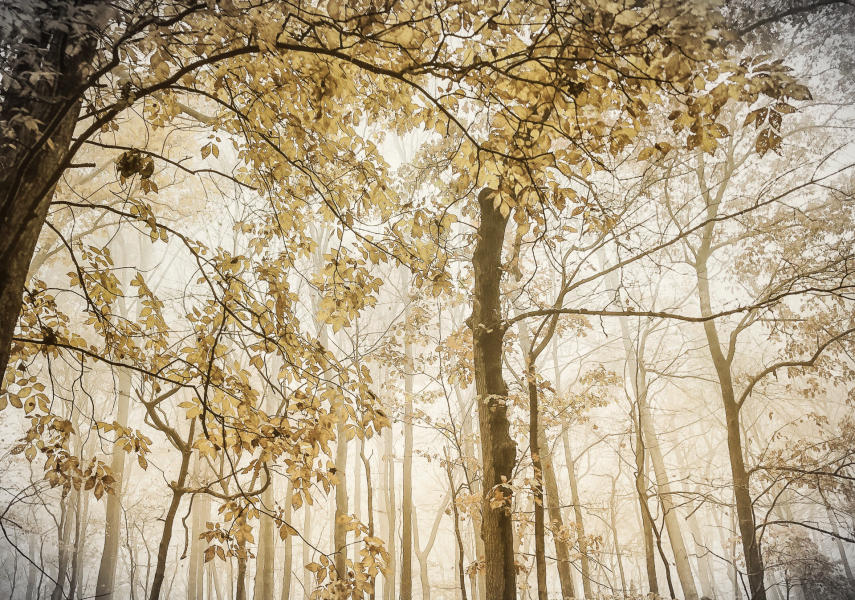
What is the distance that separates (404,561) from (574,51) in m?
11.9

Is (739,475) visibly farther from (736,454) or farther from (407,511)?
(407,511)

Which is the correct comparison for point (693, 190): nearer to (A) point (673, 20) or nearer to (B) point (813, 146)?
(B) point (813, 146)

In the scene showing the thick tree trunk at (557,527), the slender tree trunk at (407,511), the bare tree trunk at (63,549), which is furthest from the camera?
the slender tree trunk at (407,511)

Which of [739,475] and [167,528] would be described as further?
[739,475]

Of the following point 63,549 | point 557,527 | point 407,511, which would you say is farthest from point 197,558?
point 557,527

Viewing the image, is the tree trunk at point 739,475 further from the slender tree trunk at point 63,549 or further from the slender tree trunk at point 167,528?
the slender tree trunk at point 63,549

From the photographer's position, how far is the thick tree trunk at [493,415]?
3859mm

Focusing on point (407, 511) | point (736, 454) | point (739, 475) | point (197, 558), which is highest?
point (736, 454)

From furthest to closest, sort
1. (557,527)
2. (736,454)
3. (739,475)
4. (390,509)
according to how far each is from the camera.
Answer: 1. (390,509)
2. (557,527)
3. (736,454)
4. (739,475)

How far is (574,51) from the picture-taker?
87.5 inches

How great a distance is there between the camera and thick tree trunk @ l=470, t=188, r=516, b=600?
12.7 ft

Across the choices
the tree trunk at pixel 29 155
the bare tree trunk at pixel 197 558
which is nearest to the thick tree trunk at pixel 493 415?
the tree trunk at pixel 29 155

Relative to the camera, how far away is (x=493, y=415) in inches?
169

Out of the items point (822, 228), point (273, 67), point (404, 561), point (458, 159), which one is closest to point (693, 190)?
point (822, 228)
